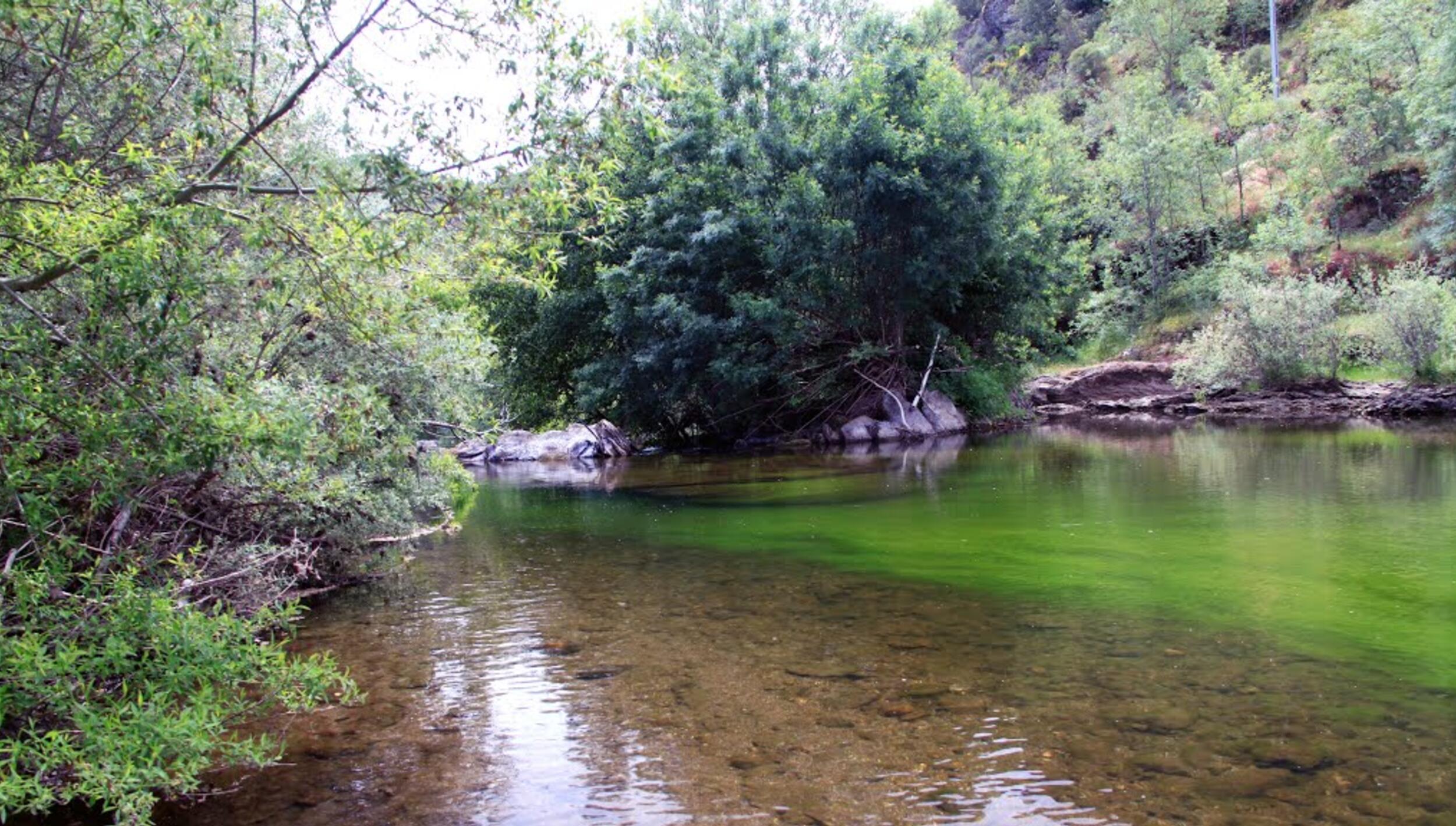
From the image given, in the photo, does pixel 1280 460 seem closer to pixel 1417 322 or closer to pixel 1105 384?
pixel 1417 322

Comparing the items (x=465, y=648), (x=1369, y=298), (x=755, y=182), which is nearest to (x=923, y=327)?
(x=755, y=182)

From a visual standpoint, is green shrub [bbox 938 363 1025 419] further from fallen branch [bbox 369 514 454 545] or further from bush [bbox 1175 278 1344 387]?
fallen branch [bbox 369 514 454 545]

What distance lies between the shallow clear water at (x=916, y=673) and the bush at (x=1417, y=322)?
46.3 ft

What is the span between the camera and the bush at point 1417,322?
76.9ft

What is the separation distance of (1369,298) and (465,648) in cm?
2796

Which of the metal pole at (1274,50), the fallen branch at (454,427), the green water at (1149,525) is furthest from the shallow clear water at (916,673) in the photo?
the metal pole at (1274,50)

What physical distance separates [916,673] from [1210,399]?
28.4m

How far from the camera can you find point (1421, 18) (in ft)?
119

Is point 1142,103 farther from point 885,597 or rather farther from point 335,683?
point 335,683

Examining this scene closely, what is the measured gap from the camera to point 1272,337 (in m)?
27.3

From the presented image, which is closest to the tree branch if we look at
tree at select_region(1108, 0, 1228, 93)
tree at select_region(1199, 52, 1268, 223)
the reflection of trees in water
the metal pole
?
the reflection of trees in water

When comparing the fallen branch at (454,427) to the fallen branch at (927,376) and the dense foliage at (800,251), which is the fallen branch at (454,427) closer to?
the dense foliage at (800,251)

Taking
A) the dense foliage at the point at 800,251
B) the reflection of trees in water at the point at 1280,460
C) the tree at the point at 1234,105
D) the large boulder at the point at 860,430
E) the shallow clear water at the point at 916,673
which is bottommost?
the shallow clear water at the point at 916,673

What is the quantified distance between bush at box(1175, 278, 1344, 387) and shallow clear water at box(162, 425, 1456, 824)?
1580 cm
